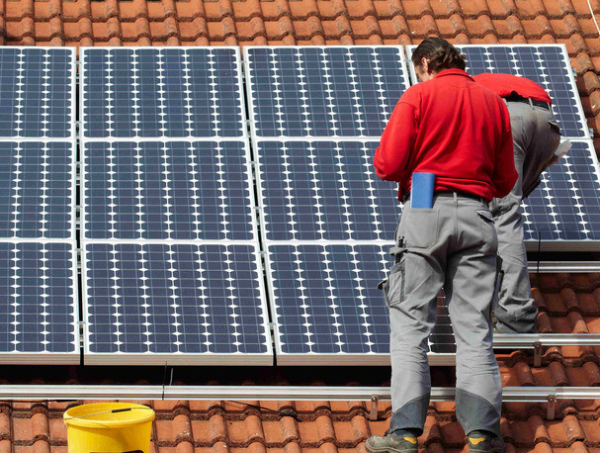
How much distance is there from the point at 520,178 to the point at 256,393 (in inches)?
98.8

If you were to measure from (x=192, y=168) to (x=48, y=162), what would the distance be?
1.02 meters

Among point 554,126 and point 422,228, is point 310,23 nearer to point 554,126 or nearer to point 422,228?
point 554,126

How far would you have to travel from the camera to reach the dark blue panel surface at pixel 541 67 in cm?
1030

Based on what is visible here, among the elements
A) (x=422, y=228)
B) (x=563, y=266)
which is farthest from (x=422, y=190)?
(x=563, y=266)

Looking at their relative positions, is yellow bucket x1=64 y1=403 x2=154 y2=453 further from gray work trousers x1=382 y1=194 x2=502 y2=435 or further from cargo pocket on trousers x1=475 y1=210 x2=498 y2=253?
cargo pocket on trousers x1=475 y1=210 x2=498 y2=253

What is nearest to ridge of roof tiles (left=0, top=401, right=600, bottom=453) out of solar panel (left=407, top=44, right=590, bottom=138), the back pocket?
the back pocket

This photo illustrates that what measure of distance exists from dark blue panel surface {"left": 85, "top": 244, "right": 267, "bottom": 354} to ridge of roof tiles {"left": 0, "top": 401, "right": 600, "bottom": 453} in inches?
15.9

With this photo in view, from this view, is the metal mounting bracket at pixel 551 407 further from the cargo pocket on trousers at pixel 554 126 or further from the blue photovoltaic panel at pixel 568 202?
the cargo pocket on trousers at pixel 554 126

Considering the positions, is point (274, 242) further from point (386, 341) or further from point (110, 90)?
point (110, 90)

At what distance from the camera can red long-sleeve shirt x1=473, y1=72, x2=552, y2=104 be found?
9469 mm

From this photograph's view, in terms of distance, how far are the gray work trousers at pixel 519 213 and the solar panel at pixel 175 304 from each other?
5.59 ft

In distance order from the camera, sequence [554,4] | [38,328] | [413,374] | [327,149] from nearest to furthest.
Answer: [413,374] → [38,328] → [327,149] → [554,4]

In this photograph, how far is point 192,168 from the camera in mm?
9375

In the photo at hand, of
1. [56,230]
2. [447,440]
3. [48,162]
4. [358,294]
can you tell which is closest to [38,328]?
[56,230]
